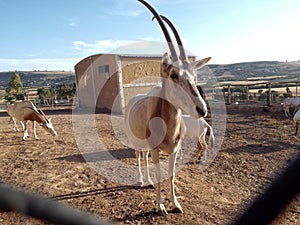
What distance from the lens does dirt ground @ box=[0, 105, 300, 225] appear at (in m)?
3.80

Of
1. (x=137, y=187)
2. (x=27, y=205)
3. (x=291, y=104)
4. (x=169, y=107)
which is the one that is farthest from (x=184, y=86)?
(x=291, y=104)

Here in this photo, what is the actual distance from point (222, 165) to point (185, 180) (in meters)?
1.64

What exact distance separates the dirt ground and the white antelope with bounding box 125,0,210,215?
0.55 m

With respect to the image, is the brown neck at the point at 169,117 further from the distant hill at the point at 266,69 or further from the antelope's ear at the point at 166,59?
the distant hill at the point at 266,69

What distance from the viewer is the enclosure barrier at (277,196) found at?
2.73 feet

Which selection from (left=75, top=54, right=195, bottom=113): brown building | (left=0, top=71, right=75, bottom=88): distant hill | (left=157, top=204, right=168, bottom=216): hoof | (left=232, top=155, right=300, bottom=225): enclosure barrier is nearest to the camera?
(left=232, top=155, right=300, bottom=225): enclosure barrier

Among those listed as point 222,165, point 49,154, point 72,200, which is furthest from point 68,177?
point 222,165

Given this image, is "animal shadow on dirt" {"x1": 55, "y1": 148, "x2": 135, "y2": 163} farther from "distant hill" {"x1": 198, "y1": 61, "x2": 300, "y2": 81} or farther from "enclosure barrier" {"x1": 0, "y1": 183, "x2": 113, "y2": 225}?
"distant hill" {"x1": 198, "y1": 61, "x2": 300, "y2": 81}

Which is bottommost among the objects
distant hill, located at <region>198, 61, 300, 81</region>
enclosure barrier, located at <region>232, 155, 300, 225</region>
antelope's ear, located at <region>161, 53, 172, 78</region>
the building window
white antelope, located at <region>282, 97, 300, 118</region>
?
white antelope, located at <region>282, 97, 300, 118</region>

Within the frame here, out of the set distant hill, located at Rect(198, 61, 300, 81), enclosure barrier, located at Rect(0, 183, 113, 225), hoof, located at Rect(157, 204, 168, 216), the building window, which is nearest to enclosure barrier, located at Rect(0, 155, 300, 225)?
→ enclosure barrier, located at Rect(0, 183, 113, 225)

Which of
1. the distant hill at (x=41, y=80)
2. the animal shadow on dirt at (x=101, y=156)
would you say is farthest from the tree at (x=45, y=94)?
the animal shadow on dirt at (x=101, y=156)

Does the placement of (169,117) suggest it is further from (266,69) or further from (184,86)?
(266,69)

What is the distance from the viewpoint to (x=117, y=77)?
16266mm

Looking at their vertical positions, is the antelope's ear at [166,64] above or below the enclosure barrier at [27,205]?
above
